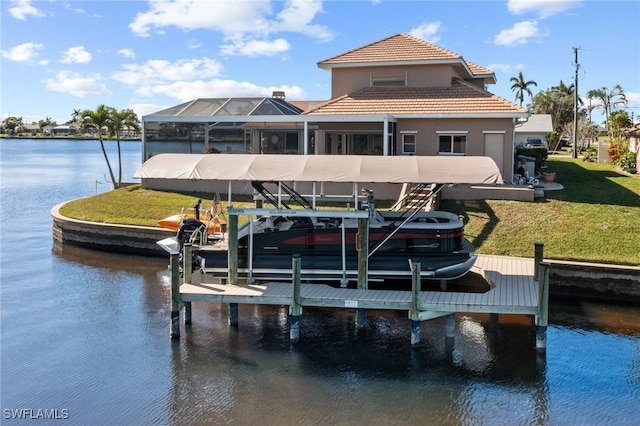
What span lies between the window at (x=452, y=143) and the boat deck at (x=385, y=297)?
12.8m

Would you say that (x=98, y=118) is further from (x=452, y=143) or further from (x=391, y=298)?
(x=391, y=298)

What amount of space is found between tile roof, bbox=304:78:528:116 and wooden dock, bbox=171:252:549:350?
13.2m

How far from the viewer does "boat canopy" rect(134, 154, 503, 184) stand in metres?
14.1

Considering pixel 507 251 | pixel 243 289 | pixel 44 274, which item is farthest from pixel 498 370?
pixel 44 274

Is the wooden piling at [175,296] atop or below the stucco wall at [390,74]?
below

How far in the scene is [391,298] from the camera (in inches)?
525

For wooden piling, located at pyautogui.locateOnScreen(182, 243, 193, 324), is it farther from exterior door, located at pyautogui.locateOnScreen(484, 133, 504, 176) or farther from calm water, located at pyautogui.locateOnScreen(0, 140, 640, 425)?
exterior door, located at pyautogui.locateOnScreen(484, 133, 504, 176)

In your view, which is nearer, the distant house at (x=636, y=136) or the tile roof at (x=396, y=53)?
the tile roof at (x=396, y=53)

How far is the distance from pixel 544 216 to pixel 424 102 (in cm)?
925

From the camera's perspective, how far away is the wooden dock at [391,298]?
12547mm

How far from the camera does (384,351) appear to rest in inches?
514

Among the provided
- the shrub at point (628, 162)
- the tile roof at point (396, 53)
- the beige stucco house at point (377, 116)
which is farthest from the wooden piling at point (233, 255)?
the shrub at point (628, 162)

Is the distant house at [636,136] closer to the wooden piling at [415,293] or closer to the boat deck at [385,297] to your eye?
the boat deck at [385,297]

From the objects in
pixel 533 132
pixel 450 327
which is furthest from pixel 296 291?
pixel 533 132
